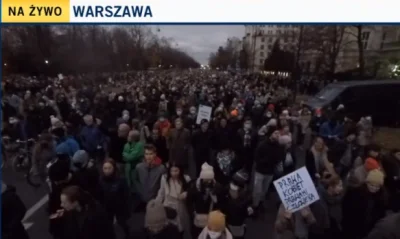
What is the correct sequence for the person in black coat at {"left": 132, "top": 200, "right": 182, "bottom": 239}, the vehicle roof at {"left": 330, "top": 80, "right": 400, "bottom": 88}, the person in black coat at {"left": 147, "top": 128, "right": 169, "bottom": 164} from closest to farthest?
the person in black coat at {"left": 132, "top": 200, "right": 182, "bottom": 239} → the person in black coat at {"left": 147, "top": 128, "right": 169, "bottom": 164} → the vehicle roof at {"left": 330, "top": 80, "right": 400, "bottom": 88}

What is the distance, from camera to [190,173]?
292 inches

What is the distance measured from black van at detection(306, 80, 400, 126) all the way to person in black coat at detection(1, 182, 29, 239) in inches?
349

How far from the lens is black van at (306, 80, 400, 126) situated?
1051 cm

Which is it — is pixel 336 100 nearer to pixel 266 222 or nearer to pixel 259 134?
pixel 259 134

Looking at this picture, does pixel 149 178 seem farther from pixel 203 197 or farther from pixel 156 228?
pixel 156 228

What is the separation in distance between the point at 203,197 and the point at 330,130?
4.83m

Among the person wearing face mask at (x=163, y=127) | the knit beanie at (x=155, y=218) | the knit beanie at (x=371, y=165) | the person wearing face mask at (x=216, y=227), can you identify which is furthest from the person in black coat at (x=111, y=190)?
the knit beanie at (x=371, y=165)

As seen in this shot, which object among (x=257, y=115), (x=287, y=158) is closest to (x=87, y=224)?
(x=287, y=158)

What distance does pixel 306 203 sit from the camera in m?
3.40

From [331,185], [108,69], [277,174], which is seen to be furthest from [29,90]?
[331,185]

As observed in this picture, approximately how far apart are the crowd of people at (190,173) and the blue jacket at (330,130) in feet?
0.07

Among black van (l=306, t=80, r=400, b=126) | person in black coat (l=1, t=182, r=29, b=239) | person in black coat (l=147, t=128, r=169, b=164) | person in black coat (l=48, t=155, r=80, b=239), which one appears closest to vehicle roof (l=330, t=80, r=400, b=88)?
black van (l=306, t=80, r=400, b=126)

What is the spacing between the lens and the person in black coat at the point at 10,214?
3.09 meters

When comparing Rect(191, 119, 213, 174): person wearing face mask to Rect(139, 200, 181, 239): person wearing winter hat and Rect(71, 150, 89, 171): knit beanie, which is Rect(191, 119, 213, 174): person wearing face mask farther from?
Rect(139, 200, 181, 239): person wearing winter hat
